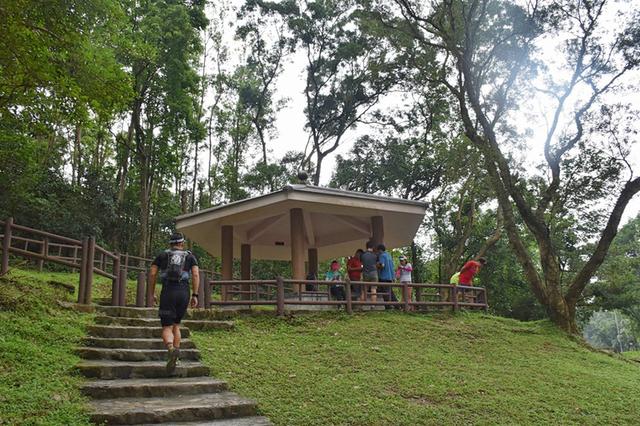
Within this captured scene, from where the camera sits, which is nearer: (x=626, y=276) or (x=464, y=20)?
(x=464, y=20)

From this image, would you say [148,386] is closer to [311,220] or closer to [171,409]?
[171,409]

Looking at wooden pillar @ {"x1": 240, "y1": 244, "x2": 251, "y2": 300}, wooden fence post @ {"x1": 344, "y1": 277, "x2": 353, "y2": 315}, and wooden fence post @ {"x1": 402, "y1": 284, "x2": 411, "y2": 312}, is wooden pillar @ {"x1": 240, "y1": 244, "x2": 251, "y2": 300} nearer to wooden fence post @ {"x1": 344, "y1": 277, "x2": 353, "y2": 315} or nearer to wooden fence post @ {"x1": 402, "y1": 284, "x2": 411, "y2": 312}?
wooden fence post @ {"x1": 344, "y1": 277, "x2": 353, "y2": 315}

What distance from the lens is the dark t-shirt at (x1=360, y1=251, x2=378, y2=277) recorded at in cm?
1211

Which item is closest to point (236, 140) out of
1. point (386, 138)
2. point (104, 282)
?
point (386, 138)

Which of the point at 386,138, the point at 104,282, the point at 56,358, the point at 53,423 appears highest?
the point at 386,138

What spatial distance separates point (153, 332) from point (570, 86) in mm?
14666

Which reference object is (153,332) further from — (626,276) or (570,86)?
(626,276)

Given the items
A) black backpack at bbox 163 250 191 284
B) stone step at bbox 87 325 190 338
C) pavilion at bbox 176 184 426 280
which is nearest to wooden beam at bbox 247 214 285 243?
pavilion at bbox 176 184 426 280

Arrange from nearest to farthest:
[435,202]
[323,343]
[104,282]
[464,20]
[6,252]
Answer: [6,252] → [323,343] → [464,20] → [104,282] → [435,202]

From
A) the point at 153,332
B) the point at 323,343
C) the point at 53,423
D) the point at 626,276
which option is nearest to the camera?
the point at 53,423

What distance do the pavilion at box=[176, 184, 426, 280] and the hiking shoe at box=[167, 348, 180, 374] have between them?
6.53 metres

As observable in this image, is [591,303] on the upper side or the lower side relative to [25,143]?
lower

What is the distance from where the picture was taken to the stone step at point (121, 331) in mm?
7383

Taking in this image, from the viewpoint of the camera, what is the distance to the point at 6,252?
8.38 m
